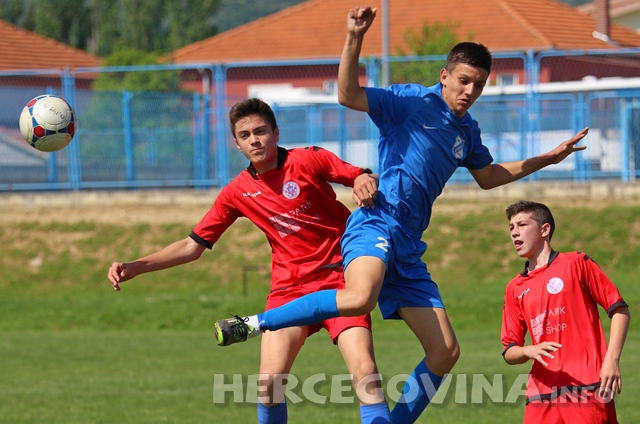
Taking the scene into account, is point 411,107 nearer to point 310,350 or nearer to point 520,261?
point 310,350

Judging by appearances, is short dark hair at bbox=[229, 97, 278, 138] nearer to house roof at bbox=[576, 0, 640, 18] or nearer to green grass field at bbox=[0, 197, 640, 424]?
green grass field at bbox=[0, 197, 640, 424]

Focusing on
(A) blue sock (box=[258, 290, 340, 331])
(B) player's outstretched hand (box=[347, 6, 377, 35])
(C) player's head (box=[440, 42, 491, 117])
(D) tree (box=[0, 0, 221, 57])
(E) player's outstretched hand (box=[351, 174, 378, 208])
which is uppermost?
(D) tree (box=[0, 0, 221, 57])

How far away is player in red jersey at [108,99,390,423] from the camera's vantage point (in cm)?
604

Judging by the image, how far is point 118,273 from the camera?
6.09 meters

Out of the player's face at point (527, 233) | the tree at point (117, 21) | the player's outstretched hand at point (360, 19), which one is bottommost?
the player's face at point (527, 233)

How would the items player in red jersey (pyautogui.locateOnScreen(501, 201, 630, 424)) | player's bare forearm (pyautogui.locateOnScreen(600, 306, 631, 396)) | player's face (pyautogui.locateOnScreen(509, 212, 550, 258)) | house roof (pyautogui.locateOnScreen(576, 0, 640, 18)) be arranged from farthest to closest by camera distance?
house roof (pyautogui.locateOnScreen(576, 0, 640, 18)) → player's face (pyautogui.locateOnScreen(509, 212, 550, 258)) → player in red jersey (pyautogui.locateOnScreen(501, 201, 630, 424)) → player's bare forearm (pyautogui.locateOnScreen(600, 306, 631, 396))

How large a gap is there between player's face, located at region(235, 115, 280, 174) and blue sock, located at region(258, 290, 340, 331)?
1.04 metres

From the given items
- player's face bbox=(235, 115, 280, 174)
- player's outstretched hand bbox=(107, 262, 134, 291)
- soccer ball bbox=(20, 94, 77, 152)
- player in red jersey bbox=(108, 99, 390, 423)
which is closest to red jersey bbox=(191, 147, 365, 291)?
→ player in red jersey bbox=(108, 99, 390, 423)

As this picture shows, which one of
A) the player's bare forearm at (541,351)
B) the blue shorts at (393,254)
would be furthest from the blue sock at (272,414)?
the player's bare forearm at (541,351)

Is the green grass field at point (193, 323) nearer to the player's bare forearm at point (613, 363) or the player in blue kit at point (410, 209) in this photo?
the player in blue kit at point (410, 209)

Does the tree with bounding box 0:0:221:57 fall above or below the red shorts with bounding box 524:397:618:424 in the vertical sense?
above

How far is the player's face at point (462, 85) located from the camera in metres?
5.73

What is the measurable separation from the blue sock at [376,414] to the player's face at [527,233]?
3.85 ft

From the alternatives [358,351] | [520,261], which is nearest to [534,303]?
[358,351]
